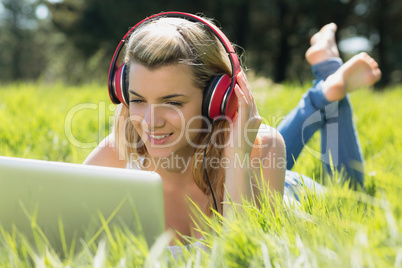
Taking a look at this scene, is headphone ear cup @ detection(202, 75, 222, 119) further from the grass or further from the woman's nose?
the grass

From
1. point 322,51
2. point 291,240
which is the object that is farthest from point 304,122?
point 291,240

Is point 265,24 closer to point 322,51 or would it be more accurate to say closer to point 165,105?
point 322,51

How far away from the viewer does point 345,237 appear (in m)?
1.12

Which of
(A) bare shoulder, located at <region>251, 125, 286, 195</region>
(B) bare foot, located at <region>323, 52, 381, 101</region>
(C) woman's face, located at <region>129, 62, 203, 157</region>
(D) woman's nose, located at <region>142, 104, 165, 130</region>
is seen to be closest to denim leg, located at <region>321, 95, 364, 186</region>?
(B) bare foot, located at <region>323, 52, 381, 101</region>

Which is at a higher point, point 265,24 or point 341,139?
point 265,24

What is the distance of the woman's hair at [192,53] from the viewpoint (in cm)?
174

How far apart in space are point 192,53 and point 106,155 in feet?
2.53

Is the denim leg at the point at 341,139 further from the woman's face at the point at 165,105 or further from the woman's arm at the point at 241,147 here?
the woman's face at the point at 165,105

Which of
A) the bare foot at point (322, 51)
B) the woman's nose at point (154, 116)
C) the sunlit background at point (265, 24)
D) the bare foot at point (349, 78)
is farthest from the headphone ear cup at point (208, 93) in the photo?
the sunlit background at point (265, 24)

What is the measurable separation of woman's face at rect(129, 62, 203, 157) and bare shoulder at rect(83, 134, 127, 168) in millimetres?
442

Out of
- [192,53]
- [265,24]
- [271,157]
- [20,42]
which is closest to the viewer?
[192,53]

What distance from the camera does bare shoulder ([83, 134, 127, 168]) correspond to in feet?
7.12

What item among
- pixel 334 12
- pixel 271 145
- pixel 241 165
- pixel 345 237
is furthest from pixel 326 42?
pixel 334 12

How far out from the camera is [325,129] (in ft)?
8.87
